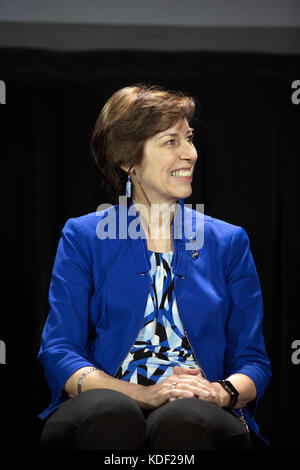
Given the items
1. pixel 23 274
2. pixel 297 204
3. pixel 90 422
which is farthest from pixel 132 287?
pixel 297 204

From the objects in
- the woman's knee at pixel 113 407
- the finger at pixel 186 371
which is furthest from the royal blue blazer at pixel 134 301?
the woman's knee at pixel 113 407

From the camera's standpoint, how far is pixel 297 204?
110 inches

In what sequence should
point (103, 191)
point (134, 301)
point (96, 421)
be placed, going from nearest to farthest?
point (96, 421) → point (134, 301) → point (103, 191)

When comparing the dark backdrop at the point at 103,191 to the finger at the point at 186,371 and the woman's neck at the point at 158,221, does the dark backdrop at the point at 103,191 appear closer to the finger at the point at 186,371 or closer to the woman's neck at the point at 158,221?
the woman's neck at the point at 158,221

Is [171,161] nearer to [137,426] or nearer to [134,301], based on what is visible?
[134,301]

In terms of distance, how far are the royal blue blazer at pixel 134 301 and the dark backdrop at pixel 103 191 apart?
2.83 ft

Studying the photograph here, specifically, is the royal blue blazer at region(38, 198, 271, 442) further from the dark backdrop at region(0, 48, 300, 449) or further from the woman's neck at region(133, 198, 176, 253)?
the dark backdrop at region(0, 48, 300, 449)

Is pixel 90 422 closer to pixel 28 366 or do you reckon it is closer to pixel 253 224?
pixel 28 366

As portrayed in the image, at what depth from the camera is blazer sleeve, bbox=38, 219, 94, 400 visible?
5.74 ft

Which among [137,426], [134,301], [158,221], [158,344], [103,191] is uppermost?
[103,191]

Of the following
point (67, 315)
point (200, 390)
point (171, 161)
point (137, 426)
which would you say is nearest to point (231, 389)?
point (200, 390)

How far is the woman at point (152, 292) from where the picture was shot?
174 cm

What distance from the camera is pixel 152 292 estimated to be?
184 cm

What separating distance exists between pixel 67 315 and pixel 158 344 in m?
0.27
